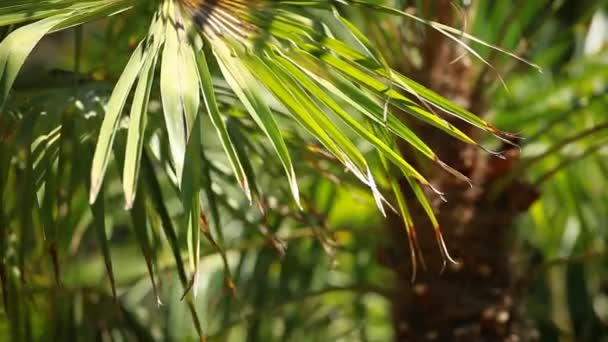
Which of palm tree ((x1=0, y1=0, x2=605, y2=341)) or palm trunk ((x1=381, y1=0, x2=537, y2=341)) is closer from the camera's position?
palm tree ((x1=0, y1=0, x2=605, y2=341))

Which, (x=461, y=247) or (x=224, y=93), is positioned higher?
(x=224, y=93)

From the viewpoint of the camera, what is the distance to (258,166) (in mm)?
1623

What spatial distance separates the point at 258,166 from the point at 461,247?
1.01 ft

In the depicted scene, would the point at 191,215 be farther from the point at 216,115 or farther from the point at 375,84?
the point at 375,84

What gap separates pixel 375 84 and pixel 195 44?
168 millimetres

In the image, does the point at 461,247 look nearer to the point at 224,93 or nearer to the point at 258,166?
the point at 258,166

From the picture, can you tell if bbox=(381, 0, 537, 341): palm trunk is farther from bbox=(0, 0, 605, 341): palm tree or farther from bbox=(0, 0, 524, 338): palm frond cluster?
bbox=(0, 0, 524, 338): palm frond cluster

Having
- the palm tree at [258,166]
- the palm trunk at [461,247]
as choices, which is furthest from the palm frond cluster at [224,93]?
the palm trunk at [461,247]

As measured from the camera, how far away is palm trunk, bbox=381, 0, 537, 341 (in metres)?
1.56

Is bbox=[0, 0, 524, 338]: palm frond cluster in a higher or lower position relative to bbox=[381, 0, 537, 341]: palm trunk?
higher

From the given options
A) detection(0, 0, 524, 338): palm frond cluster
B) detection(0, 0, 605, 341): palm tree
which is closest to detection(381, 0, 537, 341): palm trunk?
detection(0, 0, 605, 341): palm tree

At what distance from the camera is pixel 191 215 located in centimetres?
92

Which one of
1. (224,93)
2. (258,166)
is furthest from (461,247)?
(224,93)

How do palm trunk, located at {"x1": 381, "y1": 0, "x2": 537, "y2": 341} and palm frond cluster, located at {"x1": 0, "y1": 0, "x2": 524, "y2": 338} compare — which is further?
palm trunk, located at {"x1": 381, "y1": 0, "x2": 537, "y2": 341}
